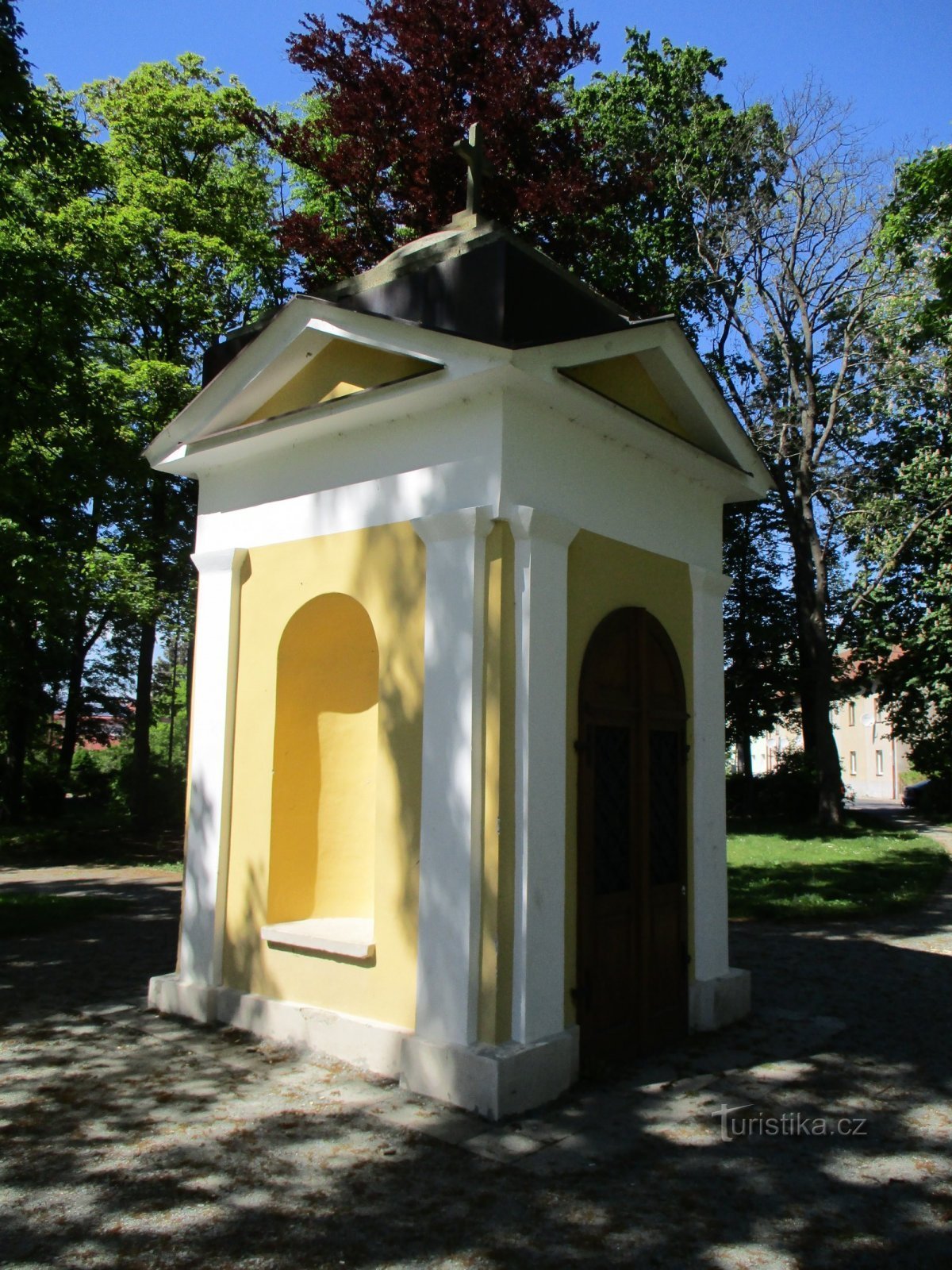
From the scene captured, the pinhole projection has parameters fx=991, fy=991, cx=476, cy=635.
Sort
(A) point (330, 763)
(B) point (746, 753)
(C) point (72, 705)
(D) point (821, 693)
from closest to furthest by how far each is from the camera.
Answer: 1. (A) point (330, 763)
2. (D) point (821, 693)
3. (C) point (72, 705)
4. (B) point (746, 753)

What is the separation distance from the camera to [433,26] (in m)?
14.4

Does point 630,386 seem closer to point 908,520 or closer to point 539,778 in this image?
point 539,778

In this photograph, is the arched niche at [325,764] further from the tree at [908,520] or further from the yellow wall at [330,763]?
the tree at [908,520]

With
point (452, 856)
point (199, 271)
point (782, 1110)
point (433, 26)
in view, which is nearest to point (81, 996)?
point (452, 856)

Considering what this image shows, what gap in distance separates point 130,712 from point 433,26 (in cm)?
1862

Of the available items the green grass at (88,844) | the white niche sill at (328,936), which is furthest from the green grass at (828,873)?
the green grass at (88,844)

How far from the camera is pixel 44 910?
10.9 metres

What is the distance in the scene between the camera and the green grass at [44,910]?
391 inches

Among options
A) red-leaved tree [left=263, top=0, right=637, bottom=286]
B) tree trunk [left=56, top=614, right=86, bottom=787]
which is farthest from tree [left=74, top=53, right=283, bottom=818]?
red-leaved tree [left=263, top=0, right=637, bottom=286]

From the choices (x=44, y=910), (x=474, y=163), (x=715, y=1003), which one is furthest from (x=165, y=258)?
(x=715, y=1003)

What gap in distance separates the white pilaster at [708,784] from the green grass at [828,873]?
190 inches

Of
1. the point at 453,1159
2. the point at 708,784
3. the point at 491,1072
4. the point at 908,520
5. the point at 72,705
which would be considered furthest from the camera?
the point at 72,705

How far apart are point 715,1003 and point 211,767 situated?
3.77 metres

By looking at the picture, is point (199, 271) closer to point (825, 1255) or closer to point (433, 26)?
point (433, 26)
